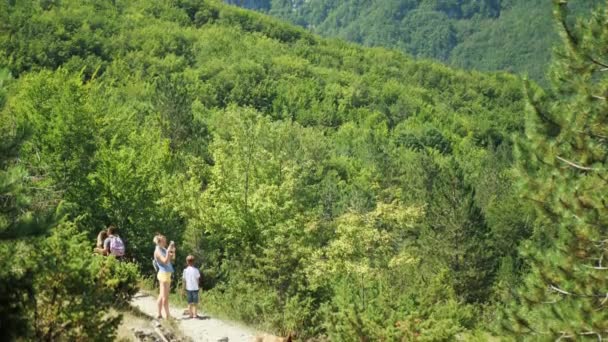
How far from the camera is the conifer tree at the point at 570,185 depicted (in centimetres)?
1038

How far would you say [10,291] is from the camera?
7.62 metres

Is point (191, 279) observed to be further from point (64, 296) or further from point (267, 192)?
point (267, 192)

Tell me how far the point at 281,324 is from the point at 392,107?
94.3 meters

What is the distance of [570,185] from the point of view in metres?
11.0

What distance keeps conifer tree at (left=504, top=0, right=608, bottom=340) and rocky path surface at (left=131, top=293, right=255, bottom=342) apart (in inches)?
224

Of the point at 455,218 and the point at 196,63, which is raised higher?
the point at 196,63

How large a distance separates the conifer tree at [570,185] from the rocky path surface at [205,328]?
569 cm

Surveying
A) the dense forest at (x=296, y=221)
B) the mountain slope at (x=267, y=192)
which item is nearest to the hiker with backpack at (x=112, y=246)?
the dense forest at (x=296, y=221)

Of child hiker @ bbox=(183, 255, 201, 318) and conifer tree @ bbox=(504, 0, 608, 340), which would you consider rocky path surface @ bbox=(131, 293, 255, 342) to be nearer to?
child hiker @ bbox=(183, 255, 201, 318)

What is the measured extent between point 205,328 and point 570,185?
26.3 feet

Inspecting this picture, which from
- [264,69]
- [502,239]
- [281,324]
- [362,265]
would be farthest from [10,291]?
[264,69]

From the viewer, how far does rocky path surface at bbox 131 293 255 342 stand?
13.7m

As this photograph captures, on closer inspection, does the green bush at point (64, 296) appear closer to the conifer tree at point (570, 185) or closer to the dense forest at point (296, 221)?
the dense forest at point (296, 221)

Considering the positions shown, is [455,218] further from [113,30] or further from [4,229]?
[113,30]
